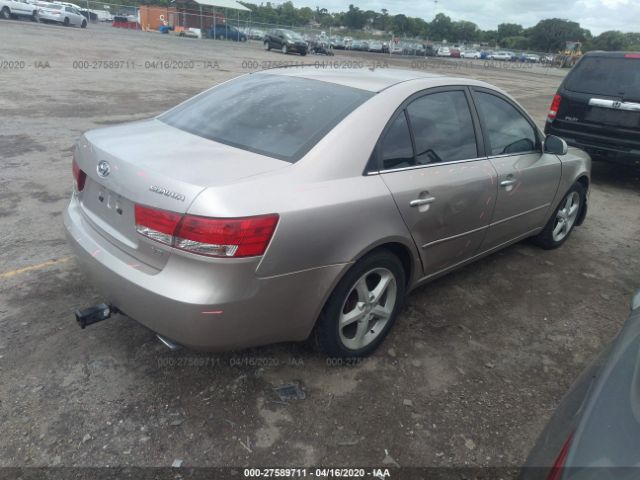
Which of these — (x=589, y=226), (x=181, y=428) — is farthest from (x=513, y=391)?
(x=589, y=226)

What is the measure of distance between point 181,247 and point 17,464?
1222mm

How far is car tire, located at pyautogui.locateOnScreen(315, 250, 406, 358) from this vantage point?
105 inches

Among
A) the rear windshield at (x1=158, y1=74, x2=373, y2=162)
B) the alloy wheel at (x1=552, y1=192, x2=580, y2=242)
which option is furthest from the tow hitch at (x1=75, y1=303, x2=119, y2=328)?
the alloy wheel at (x1=552, y1=192, x2=580, y2=242)

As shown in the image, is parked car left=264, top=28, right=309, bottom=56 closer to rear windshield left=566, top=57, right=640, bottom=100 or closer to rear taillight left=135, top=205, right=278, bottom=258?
rear windshield left=566, top=57, right=640, bottom=100

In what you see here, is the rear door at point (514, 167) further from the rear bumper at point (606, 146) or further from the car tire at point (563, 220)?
the rear bumper at point (606, 146)

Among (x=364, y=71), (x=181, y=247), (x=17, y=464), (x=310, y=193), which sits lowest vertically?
(x=17, y=464)

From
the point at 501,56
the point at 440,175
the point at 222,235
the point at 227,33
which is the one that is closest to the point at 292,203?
the point at 222,235

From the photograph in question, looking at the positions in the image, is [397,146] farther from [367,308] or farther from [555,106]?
[555,106]

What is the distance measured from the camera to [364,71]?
11.8 ft

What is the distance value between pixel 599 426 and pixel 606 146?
6952 millimetres

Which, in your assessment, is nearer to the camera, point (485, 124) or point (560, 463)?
point (560, 463)

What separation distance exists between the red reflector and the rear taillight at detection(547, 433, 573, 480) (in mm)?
1385

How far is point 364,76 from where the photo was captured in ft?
11.0

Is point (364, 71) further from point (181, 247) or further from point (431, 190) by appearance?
point (181, 247)
